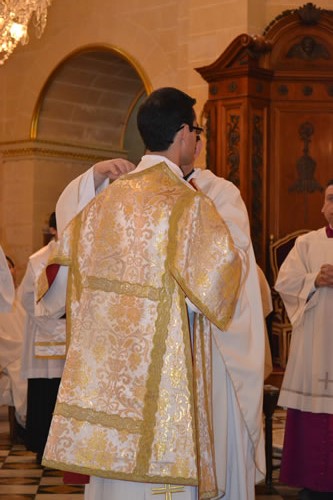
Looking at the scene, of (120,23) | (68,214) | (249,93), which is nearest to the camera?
(68,214)

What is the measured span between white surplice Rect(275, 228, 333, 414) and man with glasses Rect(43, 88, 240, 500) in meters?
2.78

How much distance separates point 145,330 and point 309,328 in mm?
3140

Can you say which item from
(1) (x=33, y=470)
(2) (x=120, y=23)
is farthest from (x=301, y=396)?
(2) (x=120, y=23)

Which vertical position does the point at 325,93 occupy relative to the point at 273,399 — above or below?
above

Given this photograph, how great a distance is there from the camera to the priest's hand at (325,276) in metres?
6.35

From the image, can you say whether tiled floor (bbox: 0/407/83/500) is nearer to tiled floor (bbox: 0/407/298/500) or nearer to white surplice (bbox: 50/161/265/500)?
tiled floor (bbox: 0/407/298/500)

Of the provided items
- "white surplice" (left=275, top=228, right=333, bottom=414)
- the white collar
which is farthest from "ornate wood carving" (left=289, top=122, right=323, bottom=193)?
the white collar

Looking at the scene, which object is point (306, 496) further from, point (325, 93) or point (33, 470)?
point (325, 93)

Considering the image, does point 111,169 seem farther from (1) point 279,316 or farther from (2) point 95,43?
(2) point 95,43

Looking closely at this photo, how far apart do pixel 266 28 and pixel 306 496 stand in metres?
6.52

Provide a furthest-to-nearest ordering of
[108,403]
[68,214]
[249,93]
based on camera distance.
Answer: [249,93]
[68,214]
[108,403]

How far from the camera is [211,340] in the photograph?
13.1ft

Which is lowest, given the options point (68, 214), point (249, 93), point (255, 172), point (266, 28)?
point (68, 214)

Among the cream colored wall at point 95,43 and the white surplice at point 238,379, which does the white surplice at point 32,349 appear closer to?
the white surplice at point 238,379
